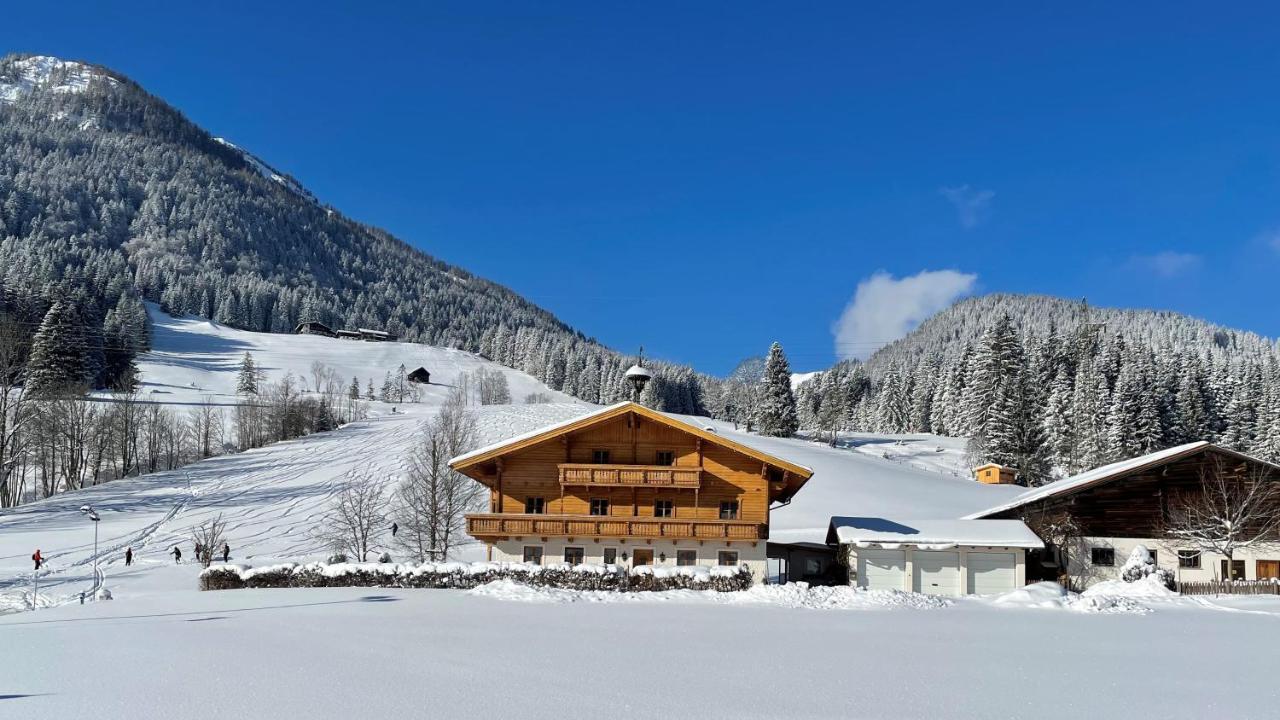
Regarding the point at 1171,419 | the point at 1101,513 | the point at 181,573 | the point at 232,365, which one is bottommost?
the point at 181,573

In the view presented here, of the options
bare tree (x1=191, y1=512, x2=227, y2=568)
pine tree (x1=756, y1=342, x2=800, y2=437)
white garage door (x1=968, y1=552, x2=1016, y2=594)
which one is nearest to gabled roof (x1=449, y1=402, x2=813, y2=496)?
white garage door (x1=968, y1=552, x2=1016, y2=594)

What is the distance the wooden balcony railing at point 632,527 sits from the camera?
99.4ft

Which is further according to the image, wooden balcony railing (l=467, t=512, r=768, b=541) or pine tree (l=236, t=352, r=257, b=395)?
pine tree (l=236, t=352, r=257, b=395)

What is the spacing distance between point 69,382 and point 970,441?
84120 mm

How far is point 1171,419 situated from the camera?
3044 inches

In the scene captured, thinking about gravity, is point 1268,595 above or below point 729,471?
below

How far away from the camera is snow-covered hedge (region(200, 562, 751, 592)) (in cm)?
2475

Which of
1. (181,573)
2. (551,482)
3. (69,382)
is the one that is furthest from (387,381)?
(551,482)

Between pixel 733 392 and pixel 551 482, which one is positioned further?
pixel 733 392

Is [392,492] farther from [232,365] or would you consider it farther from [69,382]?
[232,365]

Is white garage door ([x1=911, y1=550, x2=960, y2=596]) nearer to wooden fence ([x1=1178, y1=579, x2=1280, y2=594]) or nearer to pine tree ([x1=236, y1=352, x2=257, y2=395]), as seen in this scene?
wooden fence ([x1=1178, y1=579, x2=1280, y2=594])

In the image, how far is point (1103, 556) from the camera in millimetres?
31938

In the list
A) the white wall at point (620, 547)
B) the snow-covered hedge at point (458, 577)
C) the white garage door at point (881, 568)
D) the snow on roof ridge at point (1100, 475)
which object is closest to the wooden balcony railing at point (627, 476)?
the white wall at point (620, 547)

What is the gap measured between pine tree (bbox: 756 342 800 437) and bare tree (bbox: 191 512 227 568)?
56176 millimetres
